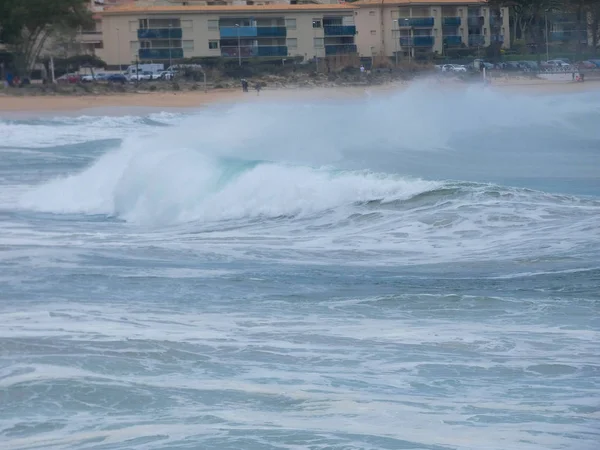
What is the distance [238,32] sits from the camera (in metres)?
60.4

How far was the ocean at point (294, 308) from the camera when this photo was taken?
6402mm

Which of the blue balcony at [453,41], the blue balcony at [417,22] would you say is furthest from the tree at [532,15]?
the blue balcony at [453,41]

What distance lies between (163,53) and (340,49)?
954 centimetres

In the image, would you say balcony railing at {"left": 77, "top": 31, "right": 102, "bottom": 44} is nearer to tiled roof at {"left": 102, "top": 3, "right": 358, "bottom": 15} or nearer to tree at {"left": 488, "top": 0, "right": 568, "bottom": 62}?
tiled roof at {"left": 102, "top": 3, "right": 358, "bottom": 15}

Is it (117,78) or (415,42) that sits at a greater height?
(415,42)

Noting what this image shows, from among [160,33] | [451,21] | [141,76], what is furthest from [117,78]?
[451,21]

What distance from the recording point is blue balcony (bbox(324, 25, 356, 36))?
200 ft

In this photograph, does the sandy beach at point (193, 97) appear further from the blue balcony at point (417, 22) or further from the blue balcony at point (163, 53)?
the blue balcony at point (163, 53)

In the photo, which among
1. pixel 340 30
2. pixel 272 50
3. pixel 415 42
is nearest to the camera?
pixel 415 42

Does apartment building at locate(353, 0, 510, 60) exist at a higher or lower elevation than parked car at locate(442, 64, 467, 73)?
higher

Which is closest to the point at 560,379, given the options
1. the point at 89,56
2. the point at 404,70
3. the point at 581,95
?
the point at 581,95

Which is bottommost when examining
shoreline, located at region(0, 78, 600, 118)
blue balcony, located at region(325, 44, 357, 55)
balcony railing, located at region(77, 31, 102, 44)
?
shoreline, located at region(0, 78, 600, 118)

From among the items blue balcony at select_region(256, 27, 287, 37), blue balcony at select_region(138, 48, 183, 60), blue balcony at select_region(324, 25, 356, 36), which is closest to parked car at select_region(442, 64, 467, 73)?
blue balcony at select_region(324, 25, 356, 36)

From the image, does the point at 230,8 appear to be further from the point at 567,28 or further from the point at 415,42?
the point at 567,28
